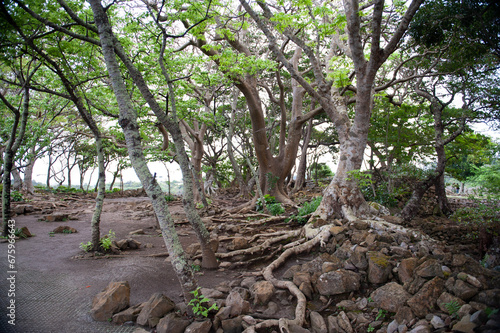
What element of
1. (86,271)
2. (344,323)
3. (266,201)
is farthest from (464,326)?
(266,201)

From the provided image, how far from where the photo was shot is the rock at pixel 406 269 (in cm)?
396

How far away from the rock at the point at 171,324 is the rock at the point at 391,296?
264cm

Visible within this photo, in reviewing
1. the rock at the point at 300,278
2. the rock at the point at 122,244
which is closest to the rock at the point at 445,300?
the rock at the point at 300,278

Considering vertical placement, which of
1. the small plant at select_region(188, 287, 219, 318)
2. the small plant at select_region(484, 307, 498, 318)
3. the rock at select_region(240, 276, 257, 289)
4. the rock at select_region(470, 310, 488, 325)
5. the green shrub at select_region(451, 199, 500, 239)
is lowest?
the rock at select_region(240, 276, 257, 289)

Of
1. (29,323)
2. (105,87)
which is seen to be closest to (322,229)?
(29,323)

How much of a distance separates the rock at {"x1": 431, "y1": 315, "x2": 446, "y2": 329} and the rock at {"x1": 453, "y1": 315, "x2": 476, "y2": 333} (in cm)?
26

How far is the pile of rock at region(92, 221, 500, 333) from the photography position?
3064 millimetres

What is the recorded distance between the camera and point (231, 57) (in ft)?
26.2

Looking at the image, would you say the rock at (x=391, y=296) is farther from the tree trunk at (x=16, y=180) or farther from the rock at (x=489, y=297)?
the tree trunk at (x=16, y=180)

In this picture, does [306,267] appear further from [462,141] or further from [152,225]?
[462,141]

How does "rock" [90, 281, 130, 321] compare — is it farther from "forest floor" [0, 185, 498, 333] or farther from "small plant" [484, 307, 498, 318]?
"small plant" [484, 307, 498, 318]

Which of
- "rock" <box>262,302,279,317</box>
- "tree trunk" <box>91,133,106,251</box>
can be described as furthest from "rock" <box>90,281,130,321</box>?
"tree trunk" <box>91,133,106,251</box>

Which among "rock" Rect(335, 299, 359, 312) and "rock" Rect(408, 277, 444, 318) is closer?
"rock" Rect(408, 277, 444, 318)

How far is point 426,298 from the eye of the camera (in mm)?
3328
